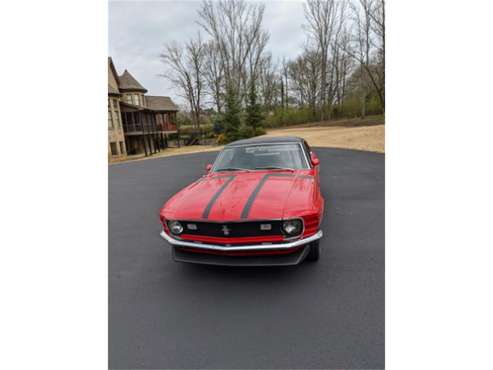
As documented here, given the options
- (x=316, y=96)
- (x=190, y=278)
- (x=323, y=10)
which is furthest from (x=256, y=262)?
(x=316, y=96)

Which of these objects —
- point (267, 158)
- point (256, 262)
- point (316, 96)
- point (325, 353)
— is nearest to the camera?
point (325, 353)

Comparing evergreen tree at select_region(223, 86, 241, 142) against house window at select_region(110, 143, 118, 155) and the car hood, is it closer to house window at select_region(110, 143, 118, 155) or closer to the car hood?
house window at select_region(110, 143, 118, 155)

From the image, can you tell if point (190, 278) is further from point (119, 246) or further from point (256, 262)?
point (119, 246)

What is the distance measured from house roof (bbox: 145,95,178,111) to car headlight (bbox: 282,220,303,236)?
34.6m

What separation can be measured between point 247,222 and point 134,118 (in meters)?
29.5

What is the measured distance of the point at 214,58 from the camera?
32.8 meters

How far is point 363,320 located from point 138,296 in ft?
6.83

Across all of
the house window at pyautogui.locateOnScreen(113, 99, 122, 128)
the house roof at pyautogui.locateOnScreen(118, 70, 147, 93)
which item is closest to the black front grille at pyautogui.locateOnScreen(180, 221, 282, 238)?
the house window at pyautogui.locateOnScreen(113, 99, 122, 128)

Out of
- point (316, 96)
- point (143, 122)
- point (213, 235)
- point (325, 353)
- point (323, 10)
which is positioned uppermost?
point (323, 10)

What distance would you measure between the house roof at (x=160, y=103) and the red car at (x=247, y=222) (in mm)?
33892

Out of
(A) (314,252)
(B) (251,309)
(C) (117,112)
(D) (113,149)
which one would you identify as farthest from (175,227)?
(C) (117,112)

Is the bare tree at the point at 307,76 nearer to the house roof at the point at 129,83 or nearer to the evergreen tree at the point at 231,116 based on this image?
the evergreen tree at the point at 231,116

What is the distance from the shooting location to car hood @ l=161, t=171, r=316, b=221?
252 cm

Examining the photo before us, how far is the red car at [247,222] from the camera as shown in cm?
249
